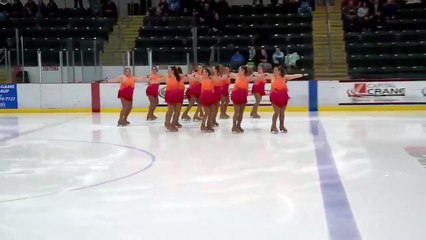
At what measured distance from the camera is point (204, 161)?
360 inches

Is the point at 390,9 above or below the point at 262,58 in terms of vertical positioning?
above

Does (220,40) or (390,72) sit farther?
(220,40)

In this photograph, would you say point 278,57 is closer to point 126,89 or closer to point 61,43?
point 126,89

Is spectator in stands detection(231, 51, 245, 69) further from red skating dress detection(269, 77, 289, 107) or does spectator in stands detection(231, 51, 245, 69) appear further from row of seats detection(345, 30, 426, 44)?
red skating dress detection(269, 77, 289, 107)

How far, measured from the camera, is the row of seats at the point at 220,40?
64.0ft

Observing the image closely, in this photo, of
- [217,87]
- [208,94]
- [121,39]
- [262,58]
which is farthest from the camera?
[121,39]

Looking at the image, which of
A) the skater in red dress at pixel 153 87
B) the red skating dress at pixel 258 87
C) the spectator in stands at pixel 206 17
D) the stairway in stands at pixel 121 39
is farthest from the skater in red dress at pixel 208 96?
the spectator in stands at pixel 206 17

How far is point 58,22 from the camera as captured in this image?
22.3m

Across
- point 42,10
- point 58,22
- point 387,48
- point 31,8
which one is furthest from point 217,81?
point 31,8

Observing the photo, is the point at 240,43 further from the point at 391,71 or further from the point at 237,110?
the point at 237,110

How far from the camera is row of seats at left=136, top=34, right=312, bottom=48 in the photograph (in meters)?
19.5

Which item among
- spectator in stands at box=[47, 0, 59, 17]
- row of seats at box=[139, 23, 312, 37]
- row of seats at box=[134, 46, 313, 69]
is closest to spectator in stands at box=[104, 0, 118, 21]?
spectator in stands at box=[47, 0, 59, 17]

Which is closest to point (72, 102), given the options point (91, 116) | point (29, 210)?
point (91, 116)

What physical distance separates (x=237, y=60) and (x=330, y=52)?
115 inches
